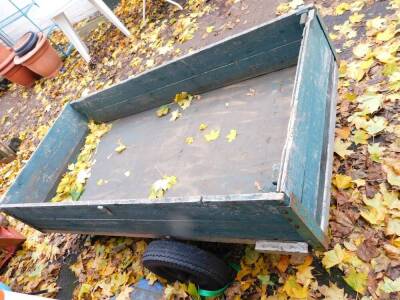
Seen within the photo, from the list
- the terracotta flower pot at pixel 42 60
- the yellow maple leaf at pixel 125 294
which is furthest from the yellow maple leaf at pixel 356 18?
the terracotta flower pot at pixel 42 60

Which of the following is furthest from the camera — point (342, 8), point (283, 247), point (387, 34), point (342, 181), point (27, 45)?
point (27, 45)

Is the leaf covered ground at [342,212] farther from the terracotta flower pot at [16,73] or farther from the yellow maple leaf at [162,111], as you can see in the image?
the terracotta flower pot at [16,73]

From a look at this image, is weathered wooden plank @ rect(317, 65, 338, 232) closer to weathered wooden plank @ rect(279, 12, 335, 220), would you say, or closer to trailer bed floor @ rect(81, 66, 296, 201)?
weathered wooden plank @ rect(279, 12, 335, 220)

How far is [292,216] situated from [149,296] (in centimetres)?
170

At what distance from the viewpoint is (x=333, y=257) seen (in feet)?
7.38

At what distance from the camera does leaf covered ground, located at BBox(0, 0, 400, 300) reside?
2195mm

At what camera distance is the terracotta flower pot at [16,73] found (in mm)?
7211

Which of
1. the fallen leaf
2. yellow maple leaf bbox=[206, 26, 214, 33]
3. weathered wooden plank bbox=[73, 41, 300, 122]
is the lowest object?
the fallen leaf

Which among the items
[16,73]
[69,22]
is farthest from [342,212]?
[16,73]

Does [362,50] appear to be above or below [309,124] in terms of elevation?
below

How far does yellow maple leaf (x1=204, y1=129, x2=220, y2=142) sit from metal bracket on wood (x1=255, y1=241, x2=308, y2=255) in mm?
1132

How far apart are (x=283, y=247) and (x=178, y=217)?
0.67 meters

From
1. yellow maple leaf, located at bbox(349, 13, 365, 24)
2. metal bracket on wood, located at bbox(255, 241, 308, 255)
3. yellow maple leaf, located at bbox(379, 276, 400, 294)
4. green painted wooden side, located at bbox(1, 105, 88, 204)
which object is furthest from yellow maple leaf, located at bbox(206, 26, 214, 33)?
yellow maple leaf, located at bbox(379, 276, 400, 294)

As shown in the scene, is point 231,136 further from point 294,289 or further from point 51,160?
point 51,160
